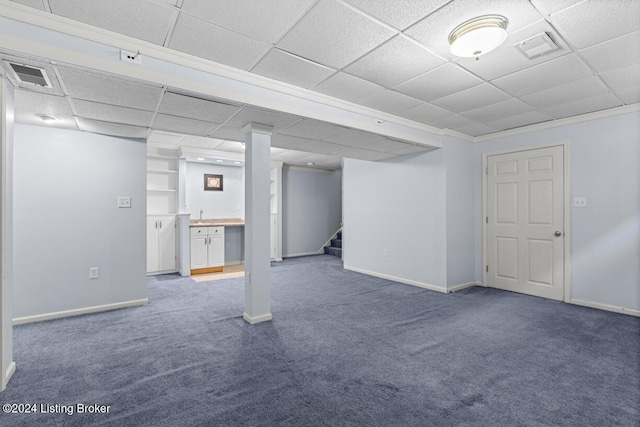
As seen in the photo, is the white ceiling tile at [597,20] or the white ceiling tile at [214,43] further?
the white ceiling tile at [214,43]

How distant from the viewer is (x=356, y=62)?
2559 millimetres

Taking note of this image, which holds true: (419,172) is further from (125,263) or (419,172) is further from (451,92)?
(125,263)

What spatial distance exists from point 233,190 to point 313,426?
6148 millimetres

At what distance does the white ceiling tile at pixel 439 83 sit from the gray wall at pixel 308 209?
510 cm

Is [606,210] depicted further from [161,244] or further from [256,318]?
[161,244]

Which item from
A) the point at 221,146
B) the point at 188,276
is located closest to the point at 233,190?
the point at 221,146

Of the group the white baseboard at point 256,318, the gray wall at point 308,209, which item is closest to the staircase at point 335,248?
the gray wall at point 308,209

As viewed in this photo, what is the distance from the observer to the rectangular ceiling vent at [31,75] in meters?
2.04

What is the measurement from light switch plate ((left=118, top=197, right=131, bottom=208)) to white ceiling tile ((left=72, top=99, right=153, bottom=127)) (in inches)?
40.8

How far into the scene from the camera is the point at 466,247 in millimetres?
4871

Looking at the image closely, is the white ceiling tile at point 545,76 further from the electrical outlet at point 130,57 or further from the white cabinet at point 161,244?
the white cabinet at point 161,244

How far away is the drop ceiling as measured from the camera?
192 cm

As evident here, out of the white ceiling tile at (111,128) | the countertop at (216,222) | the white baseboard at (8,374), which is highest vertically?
the white ceiling tile at (111,128)

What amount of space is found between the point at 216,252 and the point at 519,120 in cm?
560
